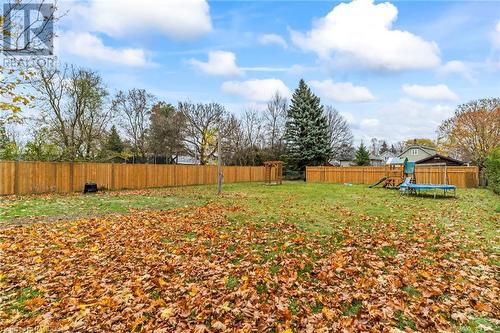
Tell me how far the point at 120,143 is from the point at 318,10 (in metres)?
22.5

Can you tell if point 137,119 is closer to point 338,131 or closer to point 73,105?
point 73,105

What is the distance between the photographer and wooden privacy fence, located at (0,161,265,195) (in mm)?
12625

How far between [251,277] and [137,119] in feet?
85.8

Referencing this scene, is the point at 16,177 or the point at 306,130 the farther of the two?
the point at 306,130

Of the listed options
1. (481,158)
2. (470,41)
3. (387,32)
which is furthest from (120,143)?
(481,158)

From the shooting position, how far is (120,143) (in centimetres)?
2594

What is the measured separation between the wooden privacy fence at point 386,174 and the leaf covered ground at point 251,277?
12910 millimetres

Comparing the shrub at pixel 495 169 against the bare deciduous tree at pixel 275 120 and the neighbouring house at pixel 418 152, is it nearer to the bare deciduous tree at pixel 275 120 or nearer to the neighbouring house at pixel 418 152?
the bare deciduous tree at pixel 275 120

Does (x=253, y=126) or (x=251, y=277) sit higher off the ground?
(x=253, y=126)

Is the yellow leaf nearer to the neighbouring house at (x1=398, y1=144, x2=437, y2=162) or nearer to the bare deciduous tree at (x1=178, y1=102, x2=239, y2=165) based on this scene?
the bare deciduous tree at (x1=178, y1=102, x2=239, y2=165)

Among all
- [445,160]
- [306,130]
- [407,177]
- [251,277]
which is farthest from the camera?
[445,160]

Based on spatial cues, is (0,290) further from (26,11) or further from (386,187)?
(386,187)

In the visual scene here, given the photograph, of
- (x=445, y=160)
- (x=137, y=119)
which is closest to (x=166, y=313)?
(x=137, y=119)

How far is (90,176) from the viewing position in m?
15.1
